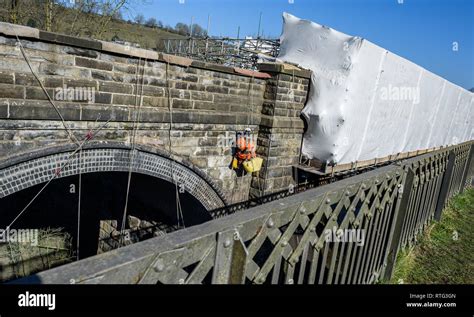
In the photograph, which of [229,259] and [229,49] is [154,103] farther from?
[229,49]

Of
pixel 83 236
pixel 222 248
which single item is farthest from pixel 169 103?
pixel 83 236

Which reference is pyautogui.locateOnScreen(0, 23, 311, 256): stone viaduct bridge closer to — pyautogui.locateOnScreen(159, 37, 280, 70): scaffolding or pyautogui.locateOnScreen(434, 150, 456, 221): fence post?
pyautogui.locateOnScreen(434, 150, 456, 221): fence post

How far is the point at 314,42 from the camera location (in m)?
6.60

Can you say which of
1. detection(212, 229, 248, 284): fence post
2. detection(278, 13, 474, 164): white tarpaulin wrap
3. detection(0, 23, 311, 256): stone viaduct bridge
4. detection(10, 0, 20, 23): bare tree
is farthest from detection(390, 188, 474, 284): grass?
detection(10, 0, 20, 23): bare tree

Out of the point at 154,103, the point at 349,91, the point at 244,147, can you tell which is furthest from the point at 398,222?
the point at 154,103

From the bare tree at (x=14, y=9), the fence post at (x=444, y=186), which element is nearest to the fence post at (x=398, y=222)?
the fence post at (x=444, y=186)

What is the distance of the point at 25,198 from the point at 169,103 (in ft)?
33.1

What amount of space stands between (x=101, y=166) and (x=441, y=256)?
507 centimetres

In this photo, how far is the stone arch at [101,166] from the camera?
12.0 ft

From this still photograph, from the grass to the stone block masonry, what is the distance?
8.66ft

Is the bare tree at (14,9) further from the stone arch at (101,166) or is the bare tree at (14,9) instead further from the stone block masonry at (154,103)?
the stone arch at (101,166)

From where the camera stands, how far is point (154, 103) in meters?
4.67
